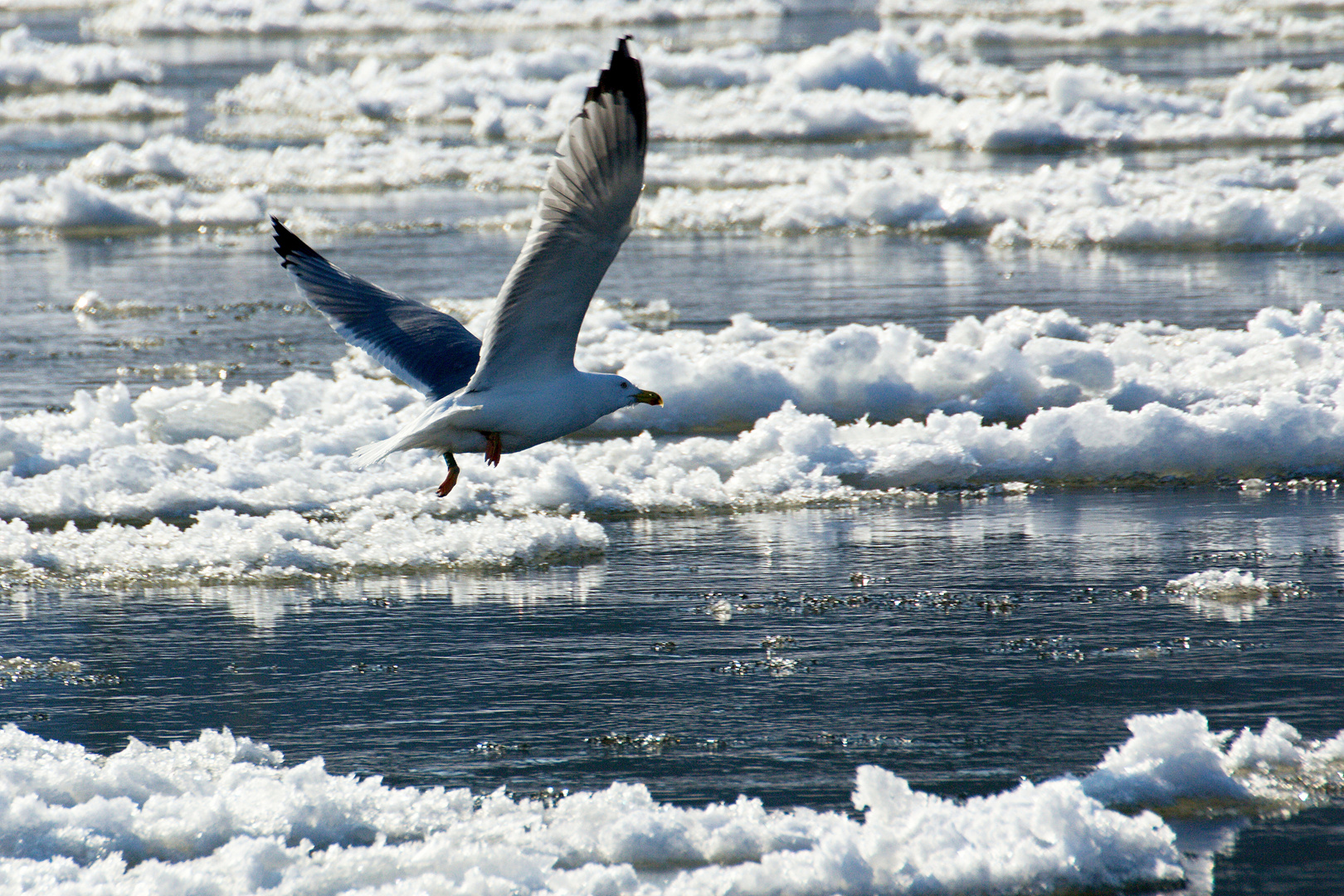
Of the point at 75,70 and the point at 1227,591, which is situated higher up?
the point at 75,70

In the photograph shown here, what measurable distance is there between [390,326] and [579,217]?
1.99 metres

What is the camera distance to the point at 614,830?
5.44 metres

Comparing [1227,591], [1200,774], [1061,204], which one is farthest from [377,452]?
[1061,204]

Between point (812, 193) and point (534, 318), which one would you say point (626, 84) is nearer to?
point (534, 318)

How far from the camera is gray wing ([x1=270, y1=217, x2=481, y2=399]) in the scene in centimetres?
782

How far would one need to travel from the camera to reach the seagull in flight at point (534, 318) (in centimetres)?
607

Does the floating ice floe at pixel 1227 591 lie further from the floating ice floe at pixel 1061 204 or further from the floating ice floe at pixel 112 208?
the floating ice floe at pixel 112 208

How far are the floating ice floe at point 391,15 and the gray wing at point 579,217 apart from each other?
64.5 m

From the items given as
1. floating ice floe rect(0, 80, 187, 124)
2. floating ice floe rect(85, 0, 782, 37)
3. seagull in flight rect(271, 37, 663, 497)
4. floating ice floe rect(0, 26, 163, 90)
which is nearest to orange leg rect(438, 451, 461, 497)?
seagull in flight rect(271, 37, 663, 497)

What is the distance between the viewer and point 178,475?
33.6 ft

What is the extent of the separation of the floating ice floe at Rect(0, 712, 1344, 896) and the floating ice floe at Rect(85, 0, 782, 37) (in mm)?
65903

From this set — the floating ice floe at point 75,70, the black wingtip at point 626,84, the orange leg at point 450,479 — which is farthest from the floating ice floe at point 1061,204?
the floating ice floe at point 75,70

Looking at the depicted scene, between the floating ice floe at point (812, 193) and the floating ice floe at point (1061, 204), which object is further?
the floating ice floe at point (812, 193)

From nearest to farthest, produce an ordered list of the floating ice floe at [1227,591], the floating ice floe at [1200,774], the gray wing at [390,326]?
1. the floating ice floe at [1200,774]
2. the floating ice floe at [1227,591]
3. the gray wing at [390,326]
